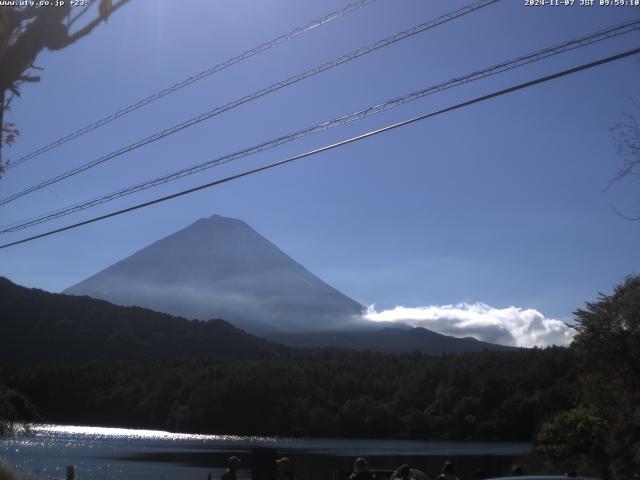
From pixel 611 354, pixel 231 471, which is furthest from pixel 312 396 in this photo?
pixel 231 471

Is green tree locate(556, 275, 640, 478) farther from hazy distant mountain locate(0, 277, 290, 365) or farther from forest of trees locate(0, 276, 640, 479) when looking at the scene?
hazy distant mountain locate(0, 277, 290, 365)

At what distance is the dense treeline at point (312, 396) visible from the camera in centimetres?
8394

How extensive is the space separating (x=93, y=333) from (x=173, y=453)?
48.5m

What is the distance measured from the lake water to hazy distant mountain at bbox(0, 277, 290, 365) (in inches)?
445

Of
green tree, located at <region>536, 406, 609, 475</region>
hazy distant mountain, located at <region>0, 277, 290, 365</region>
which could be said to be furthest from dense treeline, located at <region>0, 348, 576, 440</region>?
green tree, located at <region>536, 406, 609, 475</region>

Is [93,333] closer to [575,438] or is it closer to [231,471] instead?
[575,438]

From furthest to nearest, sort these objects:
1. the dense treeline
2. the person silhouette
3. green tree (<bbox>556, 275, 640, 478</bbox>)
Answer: the dense treeline → green tree (<bbox>556, 275, 640, 478</bbox>) → the person silhouette

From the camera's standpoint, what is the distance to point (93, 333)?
112 metres

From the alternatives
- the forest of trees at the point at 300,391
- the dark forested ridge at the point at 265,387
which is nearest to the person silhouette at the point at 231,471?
the forest of trees at the point at 300,391

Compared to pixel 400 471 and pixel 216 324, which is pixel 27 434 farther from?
pixel 216 324

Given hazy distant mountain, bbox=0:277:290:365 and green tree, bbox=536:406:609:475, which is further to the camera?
hazy distant mountain, bbox=0:277:290:365

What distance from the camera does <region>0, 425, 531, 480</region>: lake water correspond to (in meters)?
48.9

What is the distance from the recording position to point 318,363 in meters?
110

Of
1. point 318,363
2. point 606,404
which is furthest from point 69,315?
point 606,404
